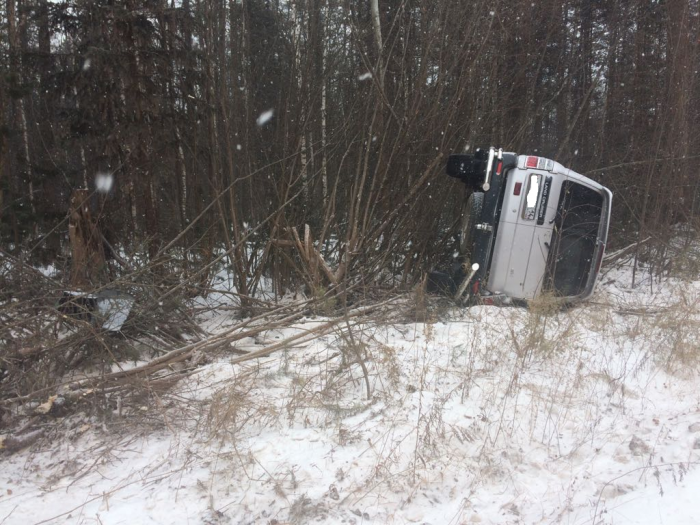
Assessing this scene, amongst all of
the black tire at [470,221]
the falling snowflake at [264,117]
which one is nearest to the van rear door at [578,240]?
the black tire at [470,221]

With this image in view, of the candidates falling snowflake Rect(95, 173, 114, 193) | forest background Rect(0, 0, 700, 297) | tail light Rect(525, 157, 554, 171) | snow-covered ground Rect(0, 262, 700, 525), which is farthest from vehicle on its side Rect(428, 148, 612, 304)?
falling snowflake Rect(95, 173, 114, 193)

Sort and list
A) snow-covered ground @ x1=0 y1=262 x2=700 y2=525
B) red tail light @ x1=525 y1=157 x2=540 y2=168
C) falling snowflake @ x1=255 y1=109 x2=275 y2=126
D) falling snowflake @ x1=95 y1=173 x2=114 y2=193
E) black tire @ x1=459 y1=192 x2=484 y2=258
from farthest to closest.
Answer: falling snowflake @ x1=255 y1=109 x2=275 y2=126 → falling snowflake @ x1=95 y1=173 x2=114 y2=193 → black tire @ x1=459 y1=192 x2=484 y2=258 → red tail light @ x1=525 y1=157 x2=540 y2=168 → snow-covered ground @ x1=0 y1=262 x2=700 y2=525

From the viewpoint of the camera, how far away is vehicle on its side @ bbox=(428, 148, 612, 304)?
559 cm

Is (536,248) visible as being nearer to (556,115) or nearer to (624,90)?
(556,115)

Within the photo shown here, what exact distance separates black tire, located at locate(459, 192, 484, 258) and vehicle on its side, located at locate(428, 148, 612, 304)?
0.04 ft

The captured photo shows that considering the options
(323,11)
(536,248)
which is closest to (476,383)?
(536,248)

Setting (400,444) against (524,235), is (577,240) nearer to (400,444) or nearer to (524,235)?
(524,235)

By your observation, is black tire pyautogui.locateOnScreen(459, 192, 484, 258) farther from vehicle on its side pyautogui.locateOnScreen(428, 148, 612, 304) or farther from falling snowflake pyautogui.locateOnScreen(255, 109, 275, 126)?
falling snowflake pyautogui.locateOnScreen(255, 109, 275, 126)

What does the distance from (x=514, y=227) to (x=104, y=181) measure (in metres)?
5.76

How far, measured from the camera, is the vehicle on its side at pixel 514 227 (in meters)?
5.59

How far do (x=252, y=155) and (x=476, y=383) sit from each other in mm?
5441

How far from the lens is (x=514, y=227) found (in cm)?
561

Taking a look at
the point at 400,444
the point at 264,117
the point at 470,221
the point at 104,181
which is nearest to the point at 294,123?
the point at 264,117

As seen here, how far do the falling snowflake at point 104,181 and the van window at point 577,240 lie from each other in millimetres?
6298
